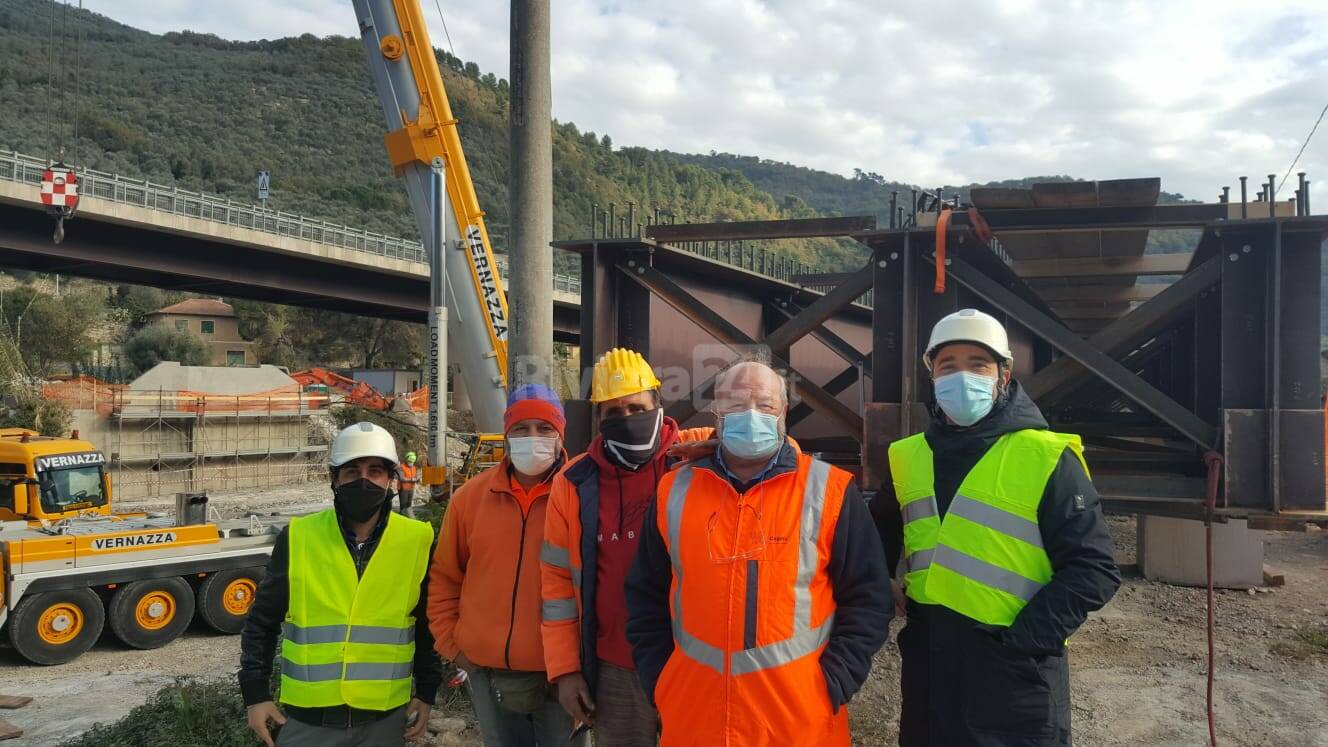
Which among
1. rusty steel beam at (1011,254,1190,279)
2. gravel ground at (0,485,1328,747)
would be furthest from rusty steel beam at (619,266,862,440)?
rusty steel beam at (1011,254,1190,279)

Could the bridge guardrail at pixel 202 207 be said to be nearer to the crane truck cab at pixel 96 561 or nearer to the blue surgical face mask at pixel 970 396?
the crane truck cab at pixel 96 561

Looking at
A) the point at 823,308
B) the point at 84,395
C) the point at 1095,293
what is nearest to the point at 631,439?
the point at 823,308

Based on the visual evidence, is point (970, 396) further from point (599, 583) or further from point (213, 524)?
point (213, 524)

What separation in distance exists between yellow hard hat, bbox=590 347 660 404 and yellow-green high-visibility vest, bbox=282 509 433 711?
2.97ft

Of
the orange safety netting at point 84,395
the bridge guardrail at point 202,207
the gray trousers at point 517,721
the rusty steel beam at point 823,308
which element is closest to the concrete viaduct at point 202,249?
the bridge guardrail at point 202,207

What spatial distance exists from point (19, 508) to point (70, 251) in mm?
16837

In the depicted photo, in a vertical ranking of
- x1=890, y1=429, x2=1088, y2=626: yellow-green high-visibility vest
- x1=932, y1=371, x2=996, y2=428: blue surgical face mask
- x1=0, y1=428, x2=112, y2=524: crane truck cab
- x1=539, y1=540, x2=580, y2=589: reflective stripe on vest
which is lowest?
x1=0, y1=428, x2=112, y2=524: crane truck cab

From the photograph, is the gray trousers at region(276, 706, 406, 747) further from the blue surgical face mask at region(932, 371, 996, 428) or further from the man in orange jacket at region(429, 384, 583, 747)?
the blue surgical face mask at region(932, 371, 996, 428)

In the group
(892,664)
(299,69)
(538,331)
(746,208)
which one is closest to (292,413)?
(538,331)

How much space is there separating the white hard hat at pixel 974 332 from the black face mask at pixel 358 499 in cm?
197

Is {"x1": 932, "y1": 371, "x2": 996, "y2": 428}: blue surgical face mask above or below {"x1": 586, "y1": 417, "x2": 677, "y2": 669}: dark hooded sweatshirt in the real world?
above

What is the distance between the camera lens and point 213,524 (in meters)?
10.5

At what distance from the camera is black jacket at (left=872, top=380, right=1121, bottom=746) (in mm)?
2232

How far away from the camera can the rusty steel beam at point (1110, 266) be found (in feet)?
25.1
